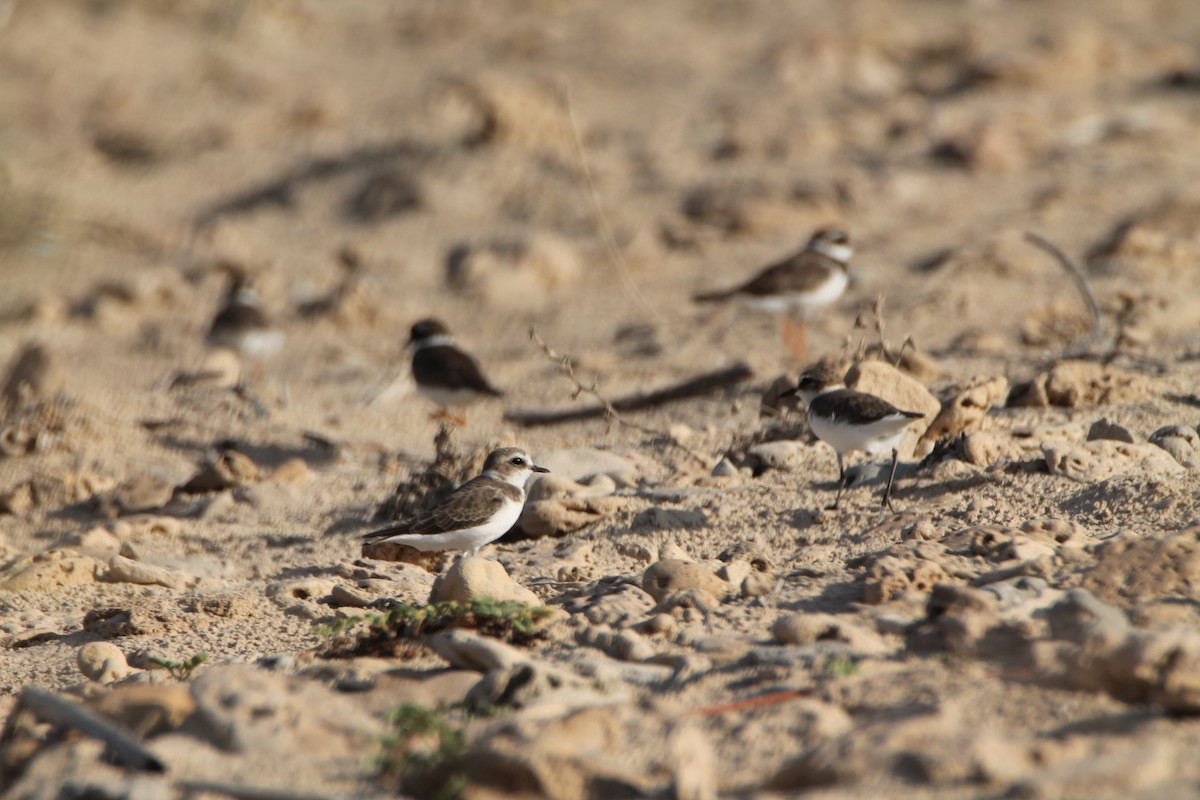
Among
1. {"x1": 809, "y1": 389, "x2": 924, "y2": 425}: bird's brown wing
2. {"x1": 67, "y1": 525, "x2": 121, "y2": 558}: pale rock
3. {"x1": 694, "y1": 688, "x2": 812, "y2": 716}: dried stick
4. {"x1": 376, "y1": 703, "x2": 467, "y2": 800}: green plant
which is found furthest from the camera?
{"x1": 67, "y1": 525, "x2": 121, "y2": 558}: pale rock

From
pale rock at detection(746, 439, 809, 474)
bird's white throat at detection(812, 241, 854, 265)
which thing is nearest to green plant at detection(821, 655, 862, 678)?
pale rock at detection(746, 439, 809, 474)

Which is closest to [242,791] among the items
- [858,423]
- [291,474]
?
[858,423]

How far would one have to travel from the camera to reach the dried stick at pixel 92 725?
3.51 m

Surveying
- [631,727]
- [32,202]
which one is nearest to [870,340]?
[631,727]

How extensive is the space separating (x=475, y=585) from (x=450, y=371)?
4.38 meters

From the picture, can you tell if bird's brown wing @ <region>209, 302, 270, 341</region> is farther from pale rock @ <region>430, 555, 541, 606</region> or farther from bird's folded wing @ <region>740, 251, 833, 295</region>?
pale rock @ <region>430, 555, 541, 606</region>

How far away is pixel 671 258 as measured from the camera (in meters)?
12.9

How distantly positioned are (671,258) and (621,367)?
296cm

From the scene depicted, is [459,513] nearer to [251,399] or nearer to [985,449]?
[985,449]

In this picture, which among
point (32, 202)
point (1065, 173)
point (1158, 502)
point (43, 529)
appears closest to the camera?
point (1158, 502)

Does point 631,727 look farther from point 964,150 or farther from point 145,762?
point 964,150

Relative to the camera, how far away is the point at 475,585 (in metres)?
4.87

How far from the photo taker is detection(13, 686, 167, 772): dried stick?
3.51 m

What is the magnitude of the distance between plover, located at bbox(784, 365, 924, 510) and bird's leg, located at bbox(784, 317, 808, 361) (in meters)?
3.22
